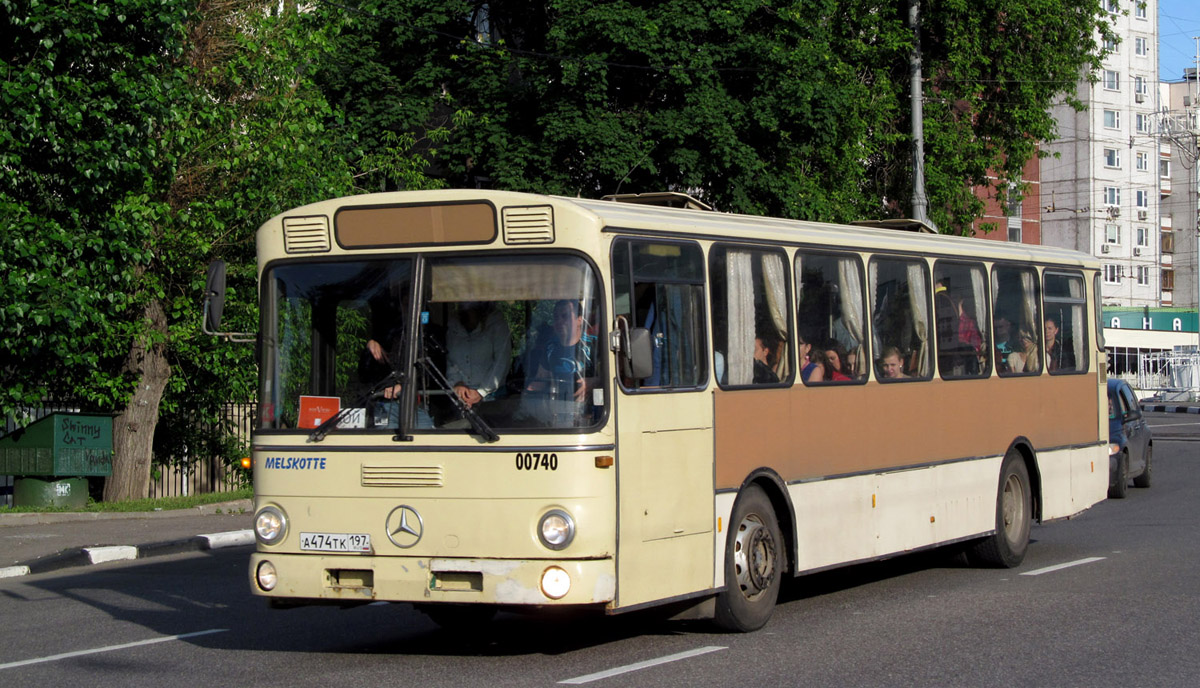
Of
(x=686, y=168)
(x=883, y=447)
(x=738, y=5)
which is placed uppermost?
(x=738, y=5)

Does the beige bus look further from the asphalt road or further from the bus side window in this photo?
the asphalt road

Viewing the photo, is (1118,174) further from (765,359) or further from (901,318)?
(765,359)

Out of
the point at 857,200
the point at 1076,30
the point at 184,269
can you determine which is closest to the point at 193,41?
the point at 184,269

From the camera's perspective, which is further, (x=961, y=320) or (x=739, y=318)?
(x=961, y=320)

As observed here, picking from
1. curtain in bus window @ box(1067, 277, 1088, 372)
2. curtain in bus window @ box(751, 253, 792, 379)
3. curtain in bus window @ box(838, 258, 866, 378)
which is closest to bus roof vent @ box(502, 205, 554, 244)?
curtain in bus window @ box(751, 253, 792, 379)

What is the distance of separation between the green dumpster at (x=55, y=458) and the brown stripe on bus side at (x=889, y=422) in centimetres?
1361

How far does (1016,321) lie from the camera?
1395 cm

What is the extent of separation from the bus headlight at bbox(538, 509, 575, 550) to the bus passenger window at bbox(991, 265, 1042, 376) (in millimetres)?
6511

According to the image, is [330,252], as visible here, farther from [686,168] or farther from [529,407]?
[686,168]

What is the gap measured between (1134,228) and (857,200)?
2493 inches

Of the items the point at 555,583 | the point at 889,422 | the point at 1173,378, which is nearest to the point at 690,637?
the point at 555,583

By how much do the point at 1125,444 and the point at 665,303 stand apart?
567 inches

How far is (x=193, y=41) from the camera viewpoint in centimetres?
2183

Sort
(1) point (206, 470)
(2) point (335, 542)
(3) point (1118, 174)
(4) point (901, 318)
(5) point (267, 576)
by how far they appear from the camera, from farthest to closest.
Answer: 1. (3) point (1118, 174)
2. (1) point (206, 470)
3. (4) point (901, 318)
4. (5) point (267, 576)
5. (2) point (335, 542)
